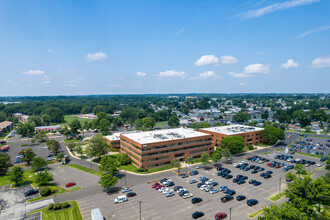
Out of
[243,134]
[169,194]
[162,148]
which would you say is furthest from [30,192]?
[243,134]

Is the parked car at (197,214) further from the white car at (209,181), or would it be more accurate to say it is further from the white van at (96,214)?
the white van at (96,214)

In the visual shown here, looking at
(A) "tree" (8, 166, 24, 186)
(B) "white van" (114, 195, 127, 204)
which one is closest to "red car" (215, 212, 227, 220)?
(B) "white van" (114, 195, 127, 204)

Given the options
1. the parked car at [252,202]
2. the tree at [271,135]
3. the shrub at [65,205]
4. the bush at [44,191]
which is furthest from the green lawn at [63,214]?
the tree at [271,135]

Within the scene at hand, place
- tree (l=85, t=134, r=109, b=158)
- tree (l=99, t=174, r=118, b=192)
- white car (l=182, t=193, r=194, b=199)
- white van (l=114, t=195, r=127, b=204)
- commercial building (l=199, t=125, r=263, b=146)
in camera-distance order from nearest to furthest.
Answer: white van (l=114, t=195, r=127, b=204)
white car (l=182, t=193, r=194, b=199)
tree (l=99, t=174, r=118, b=192)
tree (l=85, t=134, r=109, b=158)
commercial building (l=199, t=125, r=263, b=146)

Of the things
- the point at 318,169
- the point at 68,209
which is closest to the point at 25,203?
the point at 68,209

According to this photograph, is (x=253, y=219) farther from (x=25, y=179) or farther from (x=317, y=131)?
(x=317, y=131)

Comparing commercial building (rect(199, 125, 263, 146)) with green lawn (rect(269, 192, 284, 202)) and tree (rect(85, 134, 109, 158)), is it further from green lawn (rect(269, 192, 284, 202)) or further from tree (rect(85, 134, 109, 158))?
tree (rect(85, 134, 109, 158))

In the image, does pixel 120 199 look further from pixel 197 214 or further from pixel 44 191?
pixel 44 191
